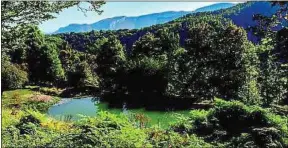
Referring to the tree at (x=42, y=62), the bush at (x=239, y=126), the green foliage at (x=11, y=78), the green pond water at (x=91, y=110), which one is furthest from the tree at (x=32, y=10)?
the tree at (x=42, y=62)

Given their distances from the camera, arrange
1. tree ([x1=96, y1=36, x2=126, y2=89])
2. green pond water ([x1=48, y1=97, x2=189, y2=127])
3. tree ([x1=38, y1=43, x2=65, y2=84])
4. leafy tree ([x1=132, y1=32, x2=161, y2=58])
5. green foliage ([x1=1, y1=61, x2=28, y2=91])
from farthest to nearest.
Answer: tree ([x1=38, y1=43, x2=65, y2=84]) → tree ([x1=96, y1=36, x2=126, y2=89]) → leafy tree ([x1=132, y1=32, x2=161, y2=58]) → green foliage ([x1=1, y1=61, x2=28, y2=91]) → green pond water ([x1=48, y1=97, x2=189, y2=127])

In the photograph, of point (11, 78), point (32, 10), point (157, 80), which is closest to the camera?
point (32, 10)

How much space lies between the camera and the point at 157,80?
15883mm

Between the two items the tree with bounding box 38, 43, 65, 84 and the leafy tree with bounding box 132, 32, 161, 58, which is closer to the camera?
the leafy tree with bounding box 132, 32, 161, 58

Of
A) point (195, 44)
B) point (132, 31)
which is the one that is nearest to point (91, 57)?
point (132, 31)

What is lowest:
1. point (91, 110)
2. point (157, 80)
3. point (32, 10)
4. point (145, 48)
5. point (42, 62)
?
point (91, 110)

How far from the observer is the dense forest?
5.17 metres

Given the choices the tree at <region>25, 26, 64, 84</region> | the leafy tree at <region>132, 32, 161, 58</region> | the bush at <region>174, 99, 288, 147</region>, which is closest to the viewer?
the bush at <region>174, 99, 288, 147</region>

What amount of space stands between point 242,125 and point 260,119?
326mm

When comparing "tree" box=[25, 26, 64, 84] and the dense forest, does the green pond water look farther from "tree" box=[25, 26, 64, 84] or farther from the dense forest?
"tree" box=[25, 26, 64, 84]

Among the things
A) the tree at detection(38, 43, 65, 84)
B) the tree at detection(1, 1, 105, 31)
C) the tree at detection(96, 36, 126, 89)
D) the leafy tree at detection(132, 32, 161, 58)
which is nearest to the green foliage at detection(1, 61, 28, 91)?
the tree at detection(96, 36, 126, 89)

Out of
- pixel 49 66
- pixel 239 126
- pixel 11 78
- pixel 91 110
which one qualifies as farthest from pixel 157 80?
pixel 239 126

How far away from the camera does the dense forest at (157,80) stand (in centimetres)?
517

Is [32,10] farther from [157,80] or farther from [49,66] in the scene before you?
[49,66]
